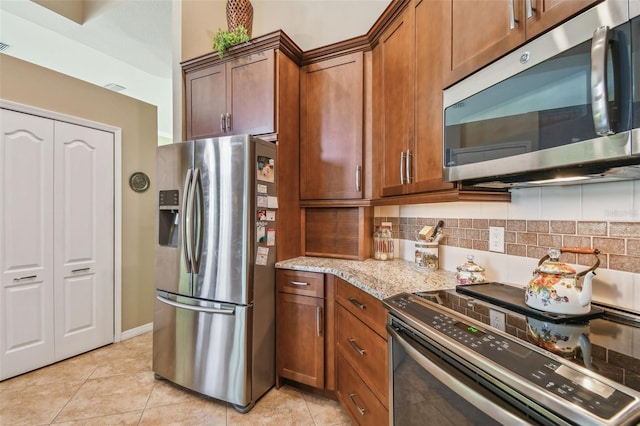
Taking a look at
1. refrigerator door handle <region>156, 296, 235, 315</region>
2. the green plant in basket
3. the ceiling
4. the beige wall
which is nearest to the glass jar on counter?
refrigerator door handle <region>156, 296, 235, 315</region>

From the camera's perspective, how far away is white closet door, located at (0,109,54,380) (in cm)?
224

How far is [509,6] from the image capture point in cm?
99

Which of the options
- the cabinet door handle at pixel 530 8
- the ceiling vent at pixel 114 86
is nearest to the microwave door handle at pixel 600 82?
the cabinet door handle at pixel 530 8

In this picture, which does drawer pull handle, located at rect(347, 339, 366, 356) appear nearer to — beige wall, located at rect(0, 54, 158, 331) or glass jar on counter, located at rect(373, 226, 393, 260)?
glass jar on counter, located at rect(373, 226, 393, 260)

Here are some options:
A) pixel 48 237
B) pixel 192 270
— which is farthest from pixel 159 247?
pixel 48 237

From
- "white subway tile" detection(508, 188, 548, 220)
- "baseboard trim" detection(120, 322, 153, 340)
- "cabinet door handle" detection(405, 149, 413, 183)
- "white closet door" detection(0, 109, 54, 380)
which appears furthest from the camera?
"baseboard trim" detection(120, 322, 153, 340)

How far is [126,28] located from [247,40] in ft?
5.76

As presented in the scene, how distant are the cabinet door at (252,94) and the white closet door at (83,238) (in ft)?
4.72

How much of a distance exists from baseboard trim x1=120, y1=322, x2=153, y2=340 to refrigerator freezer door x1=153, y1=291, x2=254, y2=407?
108cm

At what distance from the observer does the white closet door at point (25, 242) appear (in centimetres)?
224

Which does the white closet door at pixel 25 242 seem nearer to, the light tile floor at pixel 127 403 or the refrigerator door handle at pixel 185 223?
the light tile floor at pixel 127 403

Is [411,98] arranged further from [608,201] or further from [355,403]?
[355,403]

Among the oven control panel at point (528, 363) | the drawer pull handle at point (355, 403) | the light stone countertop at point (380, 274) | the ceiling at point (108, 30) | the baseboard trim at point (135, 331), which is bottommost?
the baseboard trim at point (135, 331)

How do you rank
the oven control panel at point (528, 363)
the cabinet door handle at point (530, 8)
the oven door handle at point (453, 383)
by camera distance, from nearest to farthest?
the oven control panel at point (528, 363)
the oven door handle at point (453, 383)
the cabinet door handle at point (530, 8)
